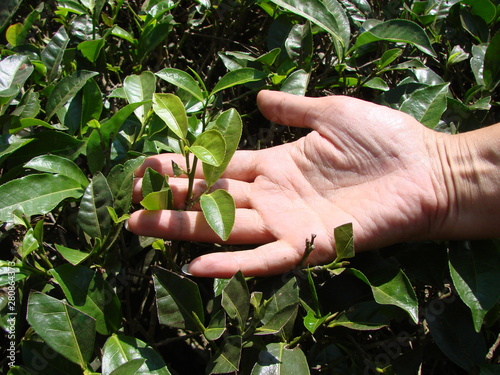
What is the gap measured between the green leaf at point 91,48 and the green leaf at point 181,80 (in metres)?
0.26

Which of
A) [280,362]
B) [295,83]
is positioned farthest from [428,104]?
[280,362]

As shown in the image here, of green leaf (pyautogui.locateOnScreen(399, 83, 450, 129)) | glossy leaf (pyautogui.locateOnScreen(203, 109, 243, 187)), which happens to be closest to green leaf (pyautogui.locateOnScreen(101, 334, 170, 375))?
glossy leaf (pyautogui.locateOnScreen(203, 109, 243, 187))

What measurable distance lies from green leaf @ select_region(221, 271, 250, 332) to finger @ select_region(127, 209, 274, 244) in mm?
185

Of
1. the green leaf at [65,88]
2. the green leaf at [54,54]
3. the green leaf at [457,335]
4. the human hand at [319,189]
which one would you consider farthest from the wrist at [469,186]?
the green leaf at [54,54]

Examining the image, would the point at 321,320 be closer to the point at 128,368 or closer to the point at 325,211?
the point at 325,211

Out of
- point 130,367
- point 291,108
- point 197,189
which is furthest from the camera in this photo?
point 291,108

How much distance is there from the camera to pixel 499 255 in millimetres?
1212

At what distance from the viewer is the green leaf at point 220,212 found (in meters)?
1.12

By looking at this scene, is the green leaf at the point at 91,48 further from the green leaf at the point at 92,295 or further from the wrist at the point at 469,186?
the wrist at the point at 469,186

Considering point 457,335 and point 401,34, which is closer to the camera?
point 457,335

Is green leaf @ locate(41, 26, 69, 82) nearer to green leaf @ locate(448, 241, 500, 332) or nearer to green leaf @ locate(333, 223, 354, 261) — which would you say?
green leaf @ locate(333, 223, 354, 261)

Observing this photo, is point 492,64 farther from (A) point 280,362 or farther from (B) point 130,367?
(B) point 130,367

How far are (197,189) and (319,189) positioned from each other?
358mm

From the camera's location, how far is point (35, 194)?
121 cm
